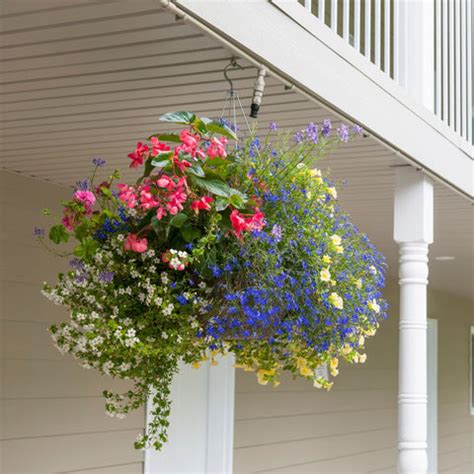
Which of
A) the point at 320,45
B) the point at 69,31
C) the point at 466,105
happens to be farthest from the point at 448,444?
the point at 69,31

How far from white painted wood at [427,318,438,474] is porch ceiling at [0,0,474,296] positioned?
5294 mm

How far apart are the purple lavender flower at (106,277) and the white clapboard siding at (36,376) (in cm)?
212

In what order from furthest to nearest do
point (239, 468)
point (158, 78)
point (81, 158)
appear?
point (239, 468), point (81, 158), point (158, 78)

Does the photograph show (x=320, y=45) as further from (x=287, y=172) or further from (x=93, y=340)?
(x=93, y=340)

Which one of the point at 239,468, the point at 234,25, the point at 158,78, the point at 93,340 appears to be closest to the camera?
the point at 93,340

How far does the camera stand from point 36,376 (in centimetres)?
472

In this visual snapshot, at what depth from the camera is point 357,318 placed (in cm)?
282

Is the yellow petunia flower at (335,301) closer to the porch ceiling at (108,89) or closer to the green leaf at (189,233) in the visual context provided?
the green leaf at (189,233)

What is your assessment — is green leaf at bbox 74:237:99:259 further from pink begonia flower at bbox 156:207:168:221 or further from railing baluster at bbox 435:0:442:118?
railing baluster at bbox 435:0:442:118

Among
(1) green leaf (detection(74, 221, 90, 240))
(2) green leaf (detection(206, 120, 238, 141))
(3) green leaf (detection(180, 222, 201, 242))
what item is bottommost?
(3) green leaf (detection(180, 222, 201, 242))

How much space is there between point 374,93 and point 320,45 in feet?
1.71

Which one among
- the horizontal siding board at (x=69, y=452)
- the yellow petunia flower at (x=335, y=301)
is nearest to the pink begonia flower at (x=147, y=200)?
the yellow petunia flower at (x=335, y=301)

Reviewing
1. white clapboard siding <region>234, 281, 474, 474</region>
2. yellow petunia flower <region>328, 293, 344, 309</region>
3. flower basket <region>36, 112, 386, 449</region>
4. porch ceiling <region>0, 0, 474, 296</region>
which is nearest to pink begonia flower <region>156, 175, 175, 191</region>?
flower basket <region>36, 112, 386, 449</region>

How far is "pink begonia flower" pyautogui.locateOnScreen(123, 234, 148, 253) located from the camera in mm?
2498
